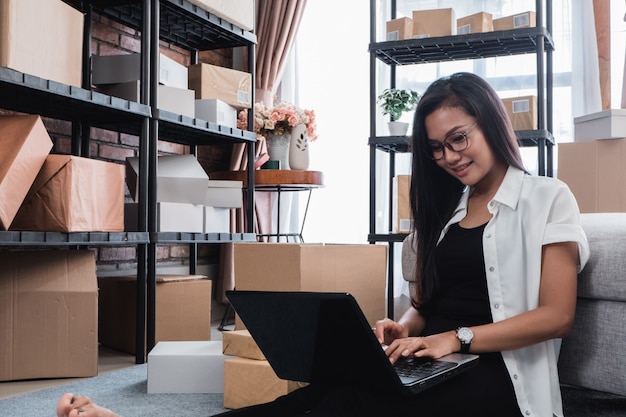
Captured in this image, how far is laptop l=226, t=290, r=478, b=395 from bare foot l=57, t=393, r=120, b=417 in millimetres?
270

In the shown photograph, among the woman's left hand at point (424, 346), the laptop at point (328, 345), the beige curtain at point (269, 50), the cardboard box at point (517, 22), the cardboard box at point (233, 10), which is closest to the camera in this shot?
the laptop at point (328, 345)

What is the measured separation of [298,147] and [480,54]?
0.97 m

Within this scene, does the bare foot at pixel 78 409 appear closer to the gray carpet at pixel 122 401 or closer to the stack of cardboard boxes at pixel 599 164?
the gray carpet at pixel 122 401

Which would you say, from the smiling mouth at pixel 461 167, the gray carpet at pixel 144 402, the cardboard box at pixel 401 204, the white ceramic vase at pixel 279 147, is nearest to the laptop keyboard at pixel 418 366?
the smiling mouth at pixel 461 167

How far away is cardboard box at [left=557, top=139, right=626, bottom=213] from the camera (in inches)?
89.1

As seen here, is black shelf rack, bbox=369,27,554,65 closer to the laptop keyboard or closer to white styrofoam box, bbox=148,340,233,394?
white styrofoam box, bbox=148,340,233,394

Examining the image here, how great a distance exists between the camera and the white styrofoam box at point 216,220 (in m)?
2.71

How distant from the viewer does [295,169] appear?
3316 millimetres

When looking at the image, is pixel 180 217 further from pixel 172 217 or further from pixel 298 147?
pixel 298 147

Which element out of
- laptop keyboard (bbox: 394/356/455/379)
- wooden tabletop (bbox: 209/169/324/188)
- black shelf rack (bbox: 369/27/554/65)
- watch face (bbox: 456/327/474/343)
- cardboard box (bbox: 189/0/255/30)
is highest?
cardboard box (bbox: 189/0/255/30)

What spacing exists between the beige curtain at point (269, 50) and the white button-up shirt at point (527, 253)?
2620 millimetres

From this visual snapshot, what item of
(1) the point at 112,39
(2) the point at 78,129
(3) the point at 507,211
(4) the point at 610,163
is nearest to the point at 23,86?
(2) the point at 78,129

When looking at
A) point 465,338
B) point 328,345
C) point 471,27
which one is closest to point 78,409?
point 328,345

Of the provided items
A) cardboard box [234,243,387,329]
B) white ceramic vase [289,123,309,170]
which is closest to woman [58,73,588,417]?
cardboard box [234,243,387,329]
